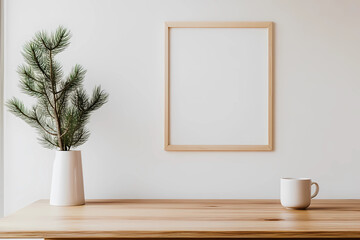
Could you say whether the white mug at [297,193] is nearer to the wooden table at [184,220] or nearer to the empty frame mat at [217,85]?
the wooden table at [184,220]

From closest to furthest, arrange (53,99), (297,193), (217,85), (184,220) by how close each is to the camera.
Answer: (184,220) < (297,193) < (53,99) < (217,85)

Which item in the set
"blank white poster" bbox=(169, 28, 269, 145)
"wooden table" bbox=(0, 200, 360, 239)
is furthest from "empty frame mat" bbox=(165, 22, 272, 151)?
"wooden table" bbox=(0, 200, 360, 239)

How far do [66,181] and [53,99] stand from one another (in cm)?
28

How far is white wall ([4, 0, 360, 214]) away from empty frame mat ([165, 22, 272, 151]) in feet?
0.16

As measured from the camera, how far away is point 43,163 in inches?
56.8

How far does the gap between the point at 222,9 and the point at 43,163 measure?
0.84 metres

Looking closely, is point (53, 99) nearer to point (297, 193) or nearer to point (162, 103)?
point (162, 103)

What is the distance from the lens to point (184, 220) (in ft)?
3.47

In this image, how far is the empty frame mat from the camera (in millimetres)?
1436

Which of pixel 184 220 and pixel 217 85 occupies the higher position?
pixel 217 85

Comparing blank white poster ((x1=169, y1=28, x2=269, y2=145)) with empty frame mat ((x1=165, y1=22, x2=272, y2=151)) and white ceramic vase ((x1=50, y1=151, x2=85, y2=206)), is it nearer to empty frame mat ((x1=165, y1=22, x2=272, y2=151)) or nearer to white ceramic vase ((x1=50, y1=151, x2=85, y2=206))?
empty frame mat ((x1=165, y1=22, x2=272, y2=151))

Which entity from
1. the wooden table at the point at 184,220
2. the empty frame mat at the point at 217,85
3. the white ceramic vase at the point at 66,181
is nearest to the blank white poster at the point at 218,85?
the empty frame mat at the point at 217,85

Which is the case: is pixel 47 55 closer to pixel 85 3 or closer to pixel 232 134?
pixel 85 3

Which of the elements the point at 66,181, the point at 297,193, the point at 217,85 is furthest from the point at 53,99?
the point at 297,193
